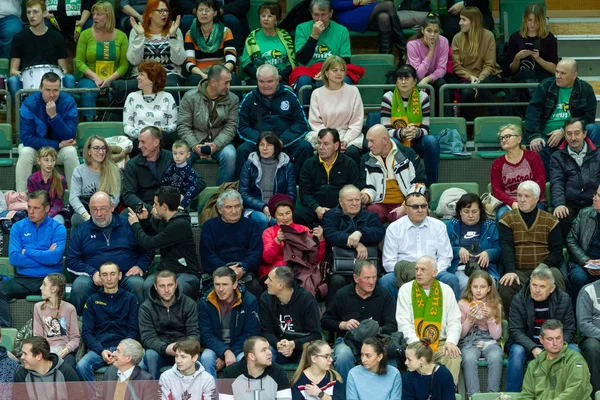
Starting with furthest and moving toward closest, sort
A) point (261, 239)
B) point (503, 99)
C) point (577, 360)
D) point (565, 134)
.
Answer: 1. point (503, 99)
2. point (565, 134)
3. point (261, 239)
4. point (577, 360)

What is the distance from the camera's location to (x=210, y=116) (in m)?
12.6

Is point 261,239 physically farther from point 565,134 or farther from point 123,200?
point 565,134

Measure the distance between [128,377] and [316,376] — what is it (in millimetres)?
1416

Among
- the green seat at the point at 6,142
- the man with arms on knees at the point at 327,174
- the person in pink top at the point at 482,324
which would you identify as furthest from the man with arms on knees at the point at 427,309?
the green seat at the point at 6,142

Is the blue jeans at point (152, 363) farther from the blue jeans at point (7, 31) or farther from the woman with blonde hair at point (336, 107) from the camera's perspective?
the blue jeans at point (7, 31)

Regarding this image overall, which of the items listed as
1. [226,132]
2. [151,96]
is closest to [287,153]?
[226,132]

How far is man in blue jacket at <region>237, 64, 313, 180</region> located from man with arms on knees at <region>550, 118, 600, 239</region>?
7.32ft

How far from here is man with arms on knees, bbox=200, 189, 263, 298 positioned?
36.9ft

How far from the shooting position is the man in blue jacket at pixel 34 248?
442 inches

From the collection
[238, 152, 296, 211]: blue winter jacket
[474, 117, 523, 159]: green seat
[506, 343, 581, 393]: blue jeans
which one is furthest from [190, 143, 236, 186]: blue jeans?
[506, 343, 581, 393]: blue jeans

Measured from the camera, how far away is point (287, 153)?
1251cm

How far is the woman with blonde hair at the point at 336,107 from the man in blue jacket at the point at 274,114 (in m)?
0.19

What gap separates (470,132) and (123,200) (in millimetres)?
4059

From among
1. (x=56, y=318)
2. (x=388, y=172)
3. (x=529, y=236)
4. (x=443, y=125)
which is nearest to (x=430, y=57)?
(x=443, y=125)
